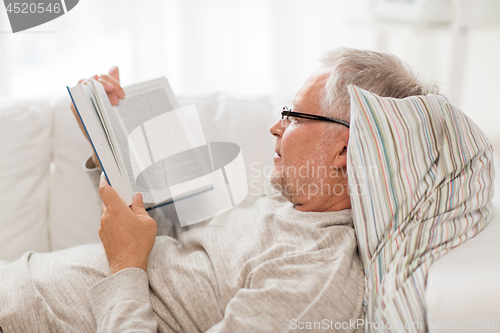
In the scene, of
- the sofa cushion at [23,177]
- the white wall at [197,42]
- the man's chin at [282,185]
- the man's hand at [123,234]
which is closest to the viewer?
the man's hand at [123,234]

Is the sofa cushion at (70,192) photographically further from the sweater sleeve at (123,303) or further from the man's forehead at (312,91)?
the man's forehead at (312,91)

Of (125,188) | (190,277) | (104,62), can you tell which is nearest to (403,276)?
(190,277)

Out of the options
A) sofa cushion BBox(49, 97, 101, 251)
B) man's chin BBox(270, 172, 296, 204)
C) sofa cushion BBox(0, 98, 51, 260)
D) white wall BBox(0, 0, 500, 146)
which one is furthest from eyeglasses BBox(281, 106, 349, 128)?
white wall BBox(0, 0, 500, 146)

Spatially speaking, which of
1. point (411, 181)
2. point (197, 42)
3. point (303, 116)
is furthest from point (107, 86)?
point (197, 42)

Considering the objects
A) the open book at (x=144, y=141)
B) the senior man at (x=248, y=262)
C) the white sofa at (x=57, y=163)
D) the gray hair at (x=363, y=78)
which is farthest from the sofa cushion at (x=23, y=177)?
the gray hair at (x=363, y=78)

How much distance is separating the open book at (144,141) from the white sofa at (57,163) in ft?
0.57

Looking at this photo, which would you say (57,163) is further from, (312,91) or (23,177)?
(312,91)

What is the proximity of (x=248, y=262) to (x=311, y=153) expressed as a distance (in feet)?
1.04

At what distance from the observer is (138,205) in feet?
3.15

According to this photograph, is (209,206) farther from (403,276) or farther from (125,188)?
(403,276)

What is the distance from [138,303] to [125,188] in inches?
11.5

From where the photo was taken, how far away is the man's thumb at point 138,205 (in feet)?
3.11

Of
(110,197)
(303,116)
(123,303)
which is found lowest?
(123,303)

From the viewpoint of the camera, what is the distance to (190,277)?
884 mm
